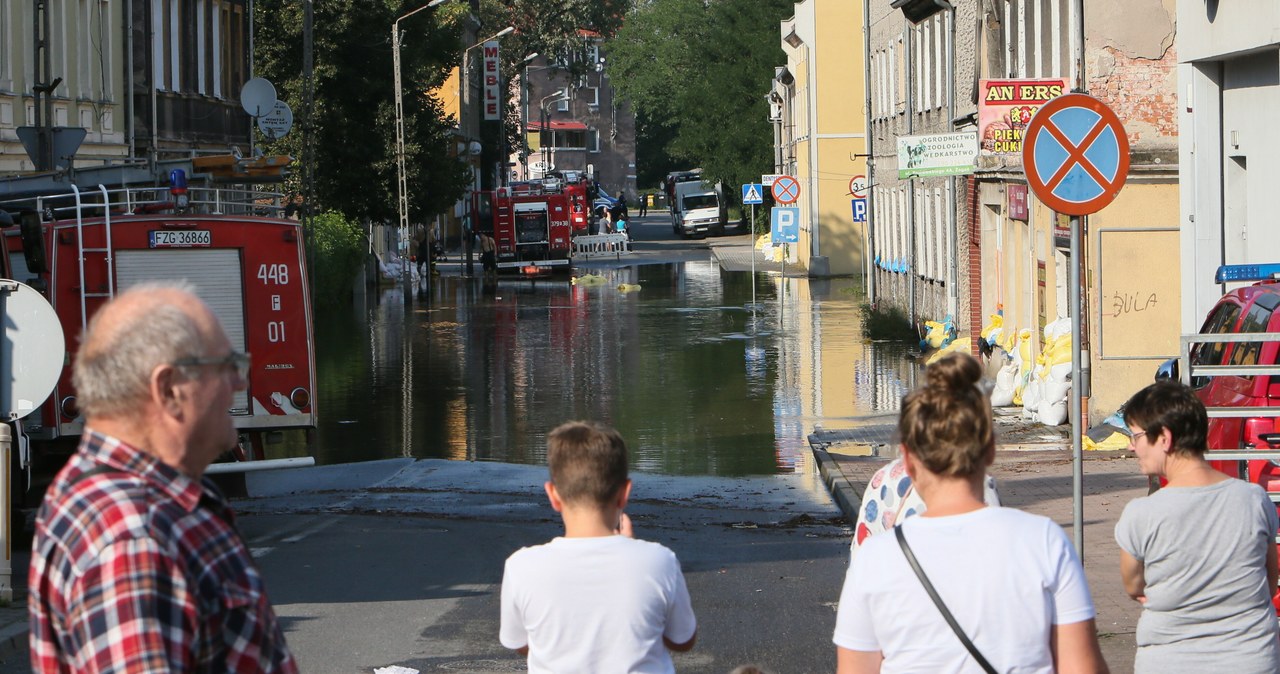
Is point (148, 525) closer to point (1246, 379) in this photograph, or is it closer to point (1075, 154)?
point (1246, 379)

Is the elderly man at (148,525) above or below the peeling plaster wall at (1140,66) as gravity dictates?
below

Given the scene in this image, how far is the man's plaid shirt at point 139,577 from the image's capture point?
2.63 meters

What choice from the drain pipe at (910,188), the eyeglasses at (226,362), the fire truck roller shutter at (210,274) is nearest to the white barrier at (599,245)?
the drain pipe at (910,188)

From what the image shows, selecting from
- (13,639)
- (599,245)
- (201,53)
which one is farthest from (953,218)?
(599,245)

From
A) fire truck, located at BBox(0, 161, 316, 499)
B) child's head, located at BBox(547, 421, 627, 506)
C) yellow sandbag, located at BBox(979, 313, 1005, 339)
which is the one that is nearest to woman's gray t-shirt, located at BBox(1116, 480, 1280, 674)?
child's head, located at BBox(547, 421, 627, 506)

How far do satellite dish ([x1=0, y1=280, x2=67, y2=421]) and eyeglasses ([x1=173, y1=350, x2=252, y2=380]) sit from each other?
7.35 meters

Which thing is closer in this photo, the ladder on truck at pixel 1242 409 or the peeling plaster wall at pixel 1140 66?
the ladder on truck at pixel 1242 409

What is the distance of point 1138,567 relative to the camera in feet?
15.6

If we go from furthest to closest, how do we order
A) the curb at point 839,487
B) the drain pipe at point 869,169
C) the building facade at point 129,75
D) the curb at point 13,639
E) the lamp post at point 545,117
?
the lamp post at point 545,117, the drain pipe at point 869,169, the building facade at point 129,75, the curb at point 839,487, the curb at point 13,639

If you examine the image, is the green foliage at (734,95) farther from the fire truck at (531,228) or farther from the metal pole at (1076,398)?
the metal pole at (1076,398)

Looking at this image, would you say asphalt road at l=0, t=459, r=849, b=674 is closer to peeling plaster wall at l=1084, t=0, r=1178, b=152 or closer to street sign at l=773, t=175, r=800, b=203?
peeling plaster wall at l=1084, t=0, r=1178, b=152

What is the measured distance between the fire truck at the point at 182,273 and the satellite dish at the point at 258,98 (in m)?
7.26

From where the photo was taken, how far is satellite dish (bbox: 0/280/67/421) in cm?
984

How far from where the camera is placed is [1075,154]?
353 inches
